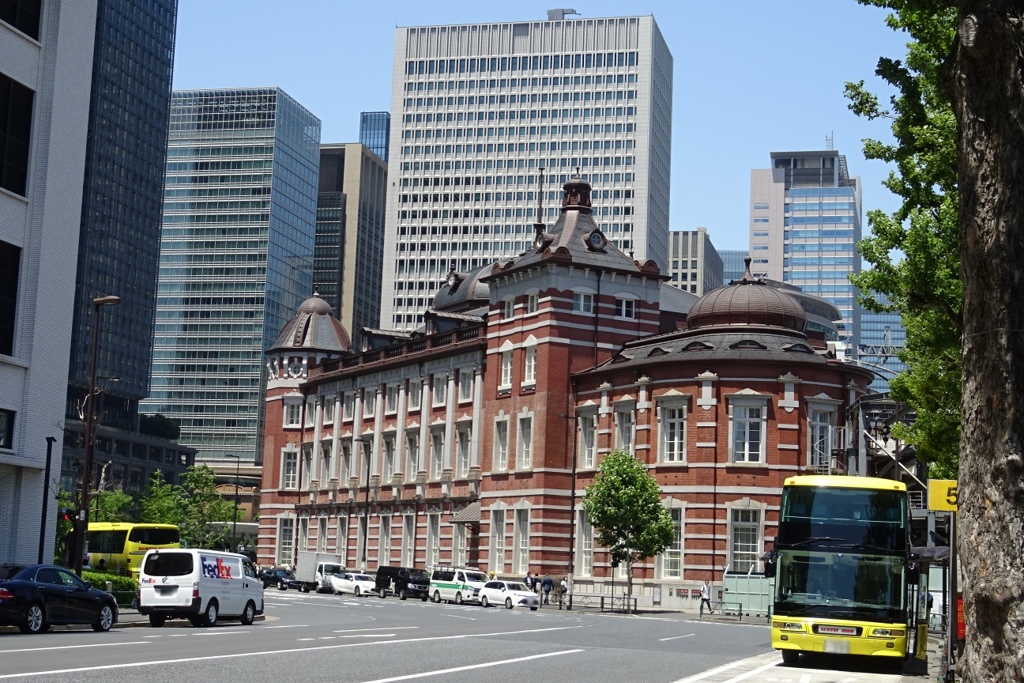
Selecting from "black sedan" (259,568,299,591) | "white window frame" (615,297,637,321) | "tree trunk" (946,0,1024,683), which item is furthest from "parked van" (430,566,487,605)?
"tree trunk" (946,0,1024,683)

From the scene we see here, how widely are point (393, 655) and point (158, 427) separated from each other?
153 meters

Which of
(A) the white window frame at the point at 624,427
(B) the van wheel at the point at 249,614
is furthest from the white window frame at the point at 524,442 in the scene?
(B) the van wheel at the point at 249,614

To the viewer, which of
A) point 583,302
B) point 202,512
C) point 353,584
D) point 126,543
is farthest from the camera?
point 202,512

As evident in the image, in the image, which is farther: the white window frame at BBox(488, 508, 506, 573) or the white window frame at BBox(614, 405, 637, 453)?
the white window frame at BBox(488, 508, 506, 573)

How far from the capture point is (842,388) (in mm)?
63938

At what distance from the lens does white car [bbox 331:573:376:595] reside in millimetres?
73875

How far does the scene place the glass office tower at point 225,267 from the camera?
19300 centimetres

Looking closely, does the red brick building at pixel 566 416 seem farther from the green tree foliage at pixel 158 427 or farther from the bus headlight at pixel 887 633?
the green tree foliage at pixel 158 427

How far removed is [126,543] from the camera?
59.9 m

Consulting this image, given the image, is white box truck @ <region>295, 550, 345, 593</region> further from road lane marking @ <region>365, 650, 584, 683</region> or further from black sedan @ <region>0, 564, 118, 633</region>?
road lane marking @ <region>365, 650, 584, 683</region>

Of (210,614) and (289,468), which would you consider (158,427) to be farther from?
(210,614)

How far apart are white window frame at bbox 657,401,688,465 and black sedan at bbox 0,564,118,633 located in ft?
125

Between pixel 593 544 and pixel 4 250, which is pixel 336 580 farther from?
pixel 4 250

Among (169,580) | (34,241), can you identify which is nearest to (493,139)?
(34,241)
